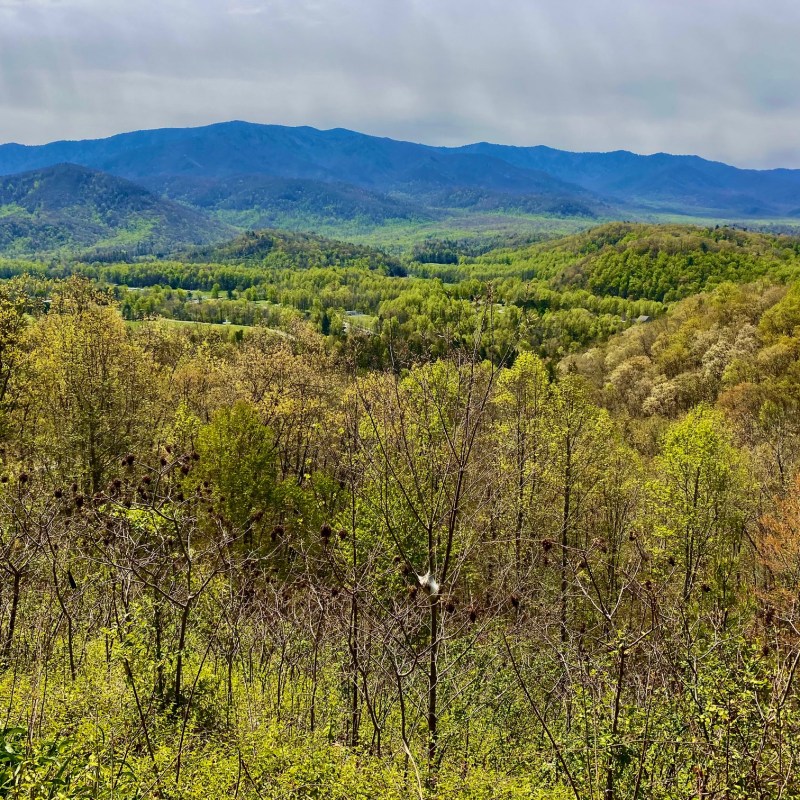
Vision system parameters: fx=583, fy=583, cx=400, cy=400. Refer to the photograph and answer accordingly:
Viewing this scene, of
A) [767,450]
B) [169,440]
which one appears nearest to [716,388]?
[767,450]

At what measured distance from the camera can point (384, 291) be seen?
536 ft

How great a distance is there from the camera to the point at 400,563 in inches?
313

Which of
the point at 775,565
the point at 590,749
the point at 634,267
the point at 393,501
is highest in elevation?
the point at 634,267

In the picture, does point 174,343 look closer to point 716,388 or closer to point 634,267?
point 716,388

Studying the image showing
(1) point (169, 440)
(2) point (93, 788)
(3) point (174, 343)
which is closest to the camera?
(2) point (93, 788)

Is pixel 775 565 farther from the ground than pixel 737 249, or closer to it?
closer to it

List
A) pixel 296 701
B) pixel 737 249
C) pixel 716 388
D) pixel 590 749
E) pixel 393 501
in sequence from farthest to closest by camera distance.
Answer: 1. pixel 737 249
2. pixel 716 388
3. pixel 393 501
4. pixel 296 701
5. pixel 590 749

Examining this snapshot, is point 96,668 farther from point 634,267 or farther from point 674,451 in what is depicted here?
point 634,267

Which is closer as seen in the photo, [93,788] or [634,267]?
[93,788]

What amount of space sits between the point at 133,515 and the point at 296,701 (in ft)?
14.6

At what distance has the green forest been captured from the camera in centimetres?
599

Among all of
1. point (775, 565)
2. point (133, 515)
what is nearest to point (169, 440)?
point (133, 515)

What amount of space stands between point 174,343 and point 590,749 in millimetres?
41297

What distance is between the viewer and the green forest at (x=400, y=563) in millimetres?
5988
